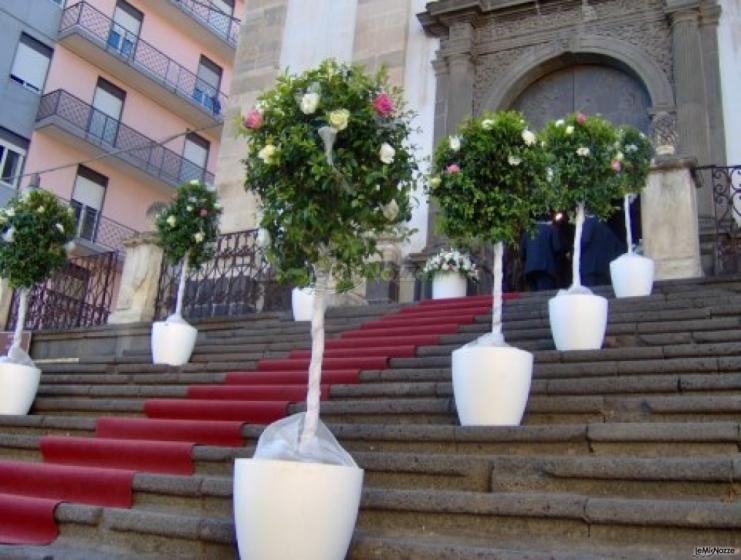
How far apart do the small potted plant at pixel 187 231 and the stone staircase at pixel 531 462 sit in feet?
5.85

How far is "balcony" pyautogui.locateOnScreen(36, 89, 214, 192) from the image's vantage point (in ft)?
68.8

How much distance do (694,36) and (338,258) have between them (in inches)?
348

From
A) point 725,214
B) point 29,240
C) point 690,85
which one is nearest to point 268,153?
point 29,240

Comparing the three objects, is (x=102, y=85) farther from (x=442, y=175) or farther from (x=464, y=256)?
(x=442, y=175)

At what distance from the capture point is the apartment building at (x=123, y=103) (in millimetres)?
21188

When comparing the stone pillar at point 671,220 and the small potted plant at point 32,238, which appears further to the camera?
the stone pillar at point 671,220

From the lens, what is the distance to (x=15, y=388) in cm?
680

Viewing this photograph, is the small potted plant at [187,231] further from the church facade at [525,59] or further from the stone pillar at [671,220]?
the stone pillar at [671,220]

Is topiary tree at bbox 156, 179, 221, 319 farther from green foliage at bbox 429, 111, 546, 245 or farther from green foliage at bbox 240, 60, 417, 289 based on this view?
green foliage at bbox 240, 60, 417, 289

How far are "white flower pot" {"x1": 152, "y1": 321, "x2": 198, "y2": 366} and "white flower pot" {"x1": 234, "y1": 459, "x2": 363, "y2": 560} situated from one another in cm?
490

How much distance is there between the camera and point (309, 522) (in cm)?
324

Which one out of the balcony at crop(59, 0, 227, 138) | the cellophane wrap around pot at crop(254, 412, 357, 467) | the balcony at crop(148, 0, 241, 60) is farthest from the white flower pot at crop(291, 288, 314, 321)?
the balcony at crop(148, 0, 241, 60)

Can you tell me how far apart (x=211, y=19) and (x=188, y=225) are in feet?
63.4

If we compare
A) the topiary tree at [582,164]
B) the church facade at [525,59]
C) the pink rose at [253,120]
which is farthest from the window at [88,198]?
the pink rose at [253,120]
